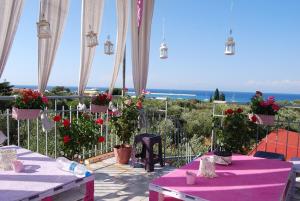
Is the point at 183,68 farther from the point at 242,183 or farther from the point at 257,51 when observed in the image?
the point at 242,183

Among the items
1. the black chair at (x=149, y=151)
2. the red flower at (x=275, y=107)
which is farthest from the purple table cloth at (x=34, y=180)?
the red flower at (x=275, y=107)

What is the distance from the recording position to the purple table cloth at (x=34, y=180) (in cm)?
161

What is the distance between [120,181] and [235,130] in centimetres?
171

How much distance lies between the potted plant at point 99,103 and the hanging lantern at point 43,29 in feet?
4.10

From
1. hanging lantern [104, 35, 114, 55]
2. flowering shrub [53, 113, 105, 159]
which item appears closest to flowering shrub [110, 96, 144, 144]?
flowering shrub [53, 113, 105, 159]

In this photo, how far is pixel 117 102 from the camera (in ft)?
16.4

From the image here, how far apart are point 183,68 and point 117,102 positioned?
94.4 ft

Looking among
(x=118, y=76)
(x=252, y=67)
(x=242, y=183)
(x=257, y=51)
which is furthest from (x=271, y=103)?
(x=252, y=67)

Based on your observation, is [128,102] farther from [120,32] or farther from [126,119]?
[120,32]

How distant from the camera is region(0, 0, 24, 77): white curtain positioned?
3.16 m

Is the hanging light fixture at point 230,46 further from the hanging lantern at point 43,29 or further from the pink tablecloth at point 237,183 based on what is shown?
the hanging lantern at point 43,29

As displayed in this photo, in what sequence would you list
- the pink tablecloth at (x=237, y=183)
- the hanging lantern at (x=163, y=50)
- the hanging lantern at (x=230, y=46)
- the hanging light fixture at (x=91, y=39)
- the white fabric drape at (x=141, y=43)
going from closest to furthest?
1. the pink tablecloth at (x=237, y=183)
2. the hanging light fixture at (x=91, y=39)
3. the hanging lantern at (x=230, y=46)
4. the white fabric drape at (x=141, y=43)
5. the hanging lantern at (x=163, y=50)

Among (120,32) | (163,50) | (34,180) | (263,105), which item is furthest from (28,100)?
(163,50)

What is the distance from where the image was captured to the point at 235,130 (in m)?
3.85
